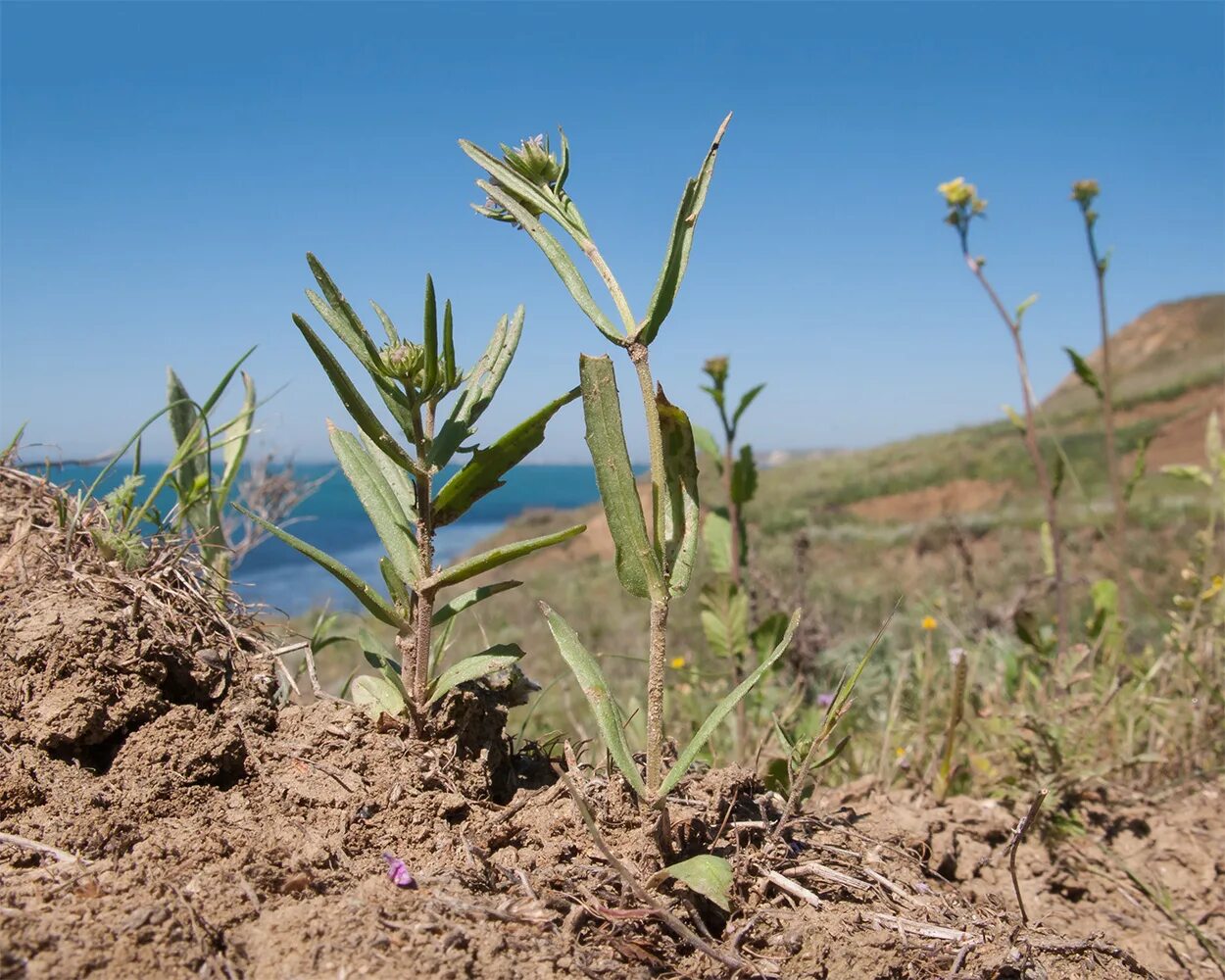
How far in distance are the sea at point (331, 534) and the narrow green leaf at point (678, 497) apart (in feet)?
0.93

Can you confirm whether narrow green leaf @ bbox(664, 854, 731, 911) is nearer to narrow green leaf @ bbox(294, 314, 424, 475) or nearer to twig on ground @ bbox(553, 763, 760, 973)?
twig on ground @ bbox(553, 763, 760, 973)

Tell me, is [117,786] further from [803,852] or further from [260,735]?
[803,852]

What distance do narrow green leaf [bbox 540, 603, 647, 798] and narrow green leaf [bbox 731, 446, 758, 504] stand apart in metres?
1.52

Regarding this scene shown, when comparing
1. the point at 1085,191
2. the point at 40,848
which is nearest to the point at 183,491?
the point at 40,848

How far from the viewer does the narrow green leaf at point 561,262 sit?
141cm

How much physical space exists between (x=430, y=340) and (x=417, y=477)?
25 centimetres

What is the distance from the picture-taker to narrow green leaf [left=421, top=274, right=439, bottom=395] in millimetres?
1442

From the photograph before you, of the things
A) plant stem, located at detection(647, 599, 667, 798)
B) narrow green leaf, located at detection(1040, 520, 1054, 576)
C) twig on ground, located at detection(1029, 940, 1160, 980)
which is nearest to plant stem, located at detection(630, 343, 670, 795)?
plant stem, located at detection(647, 599, 667, 798)

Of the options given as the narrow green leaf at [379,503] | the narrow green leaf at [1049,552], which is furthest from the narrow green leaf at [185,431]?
the narrow green leaf at [1049,552]

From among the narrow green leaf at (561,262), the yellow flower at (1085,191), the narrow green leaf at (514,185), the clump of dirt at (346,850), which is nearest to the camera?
the clump of dirt at (346,850)

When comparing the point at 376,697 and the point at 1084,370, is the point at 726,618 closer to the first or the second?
the point at 376,697

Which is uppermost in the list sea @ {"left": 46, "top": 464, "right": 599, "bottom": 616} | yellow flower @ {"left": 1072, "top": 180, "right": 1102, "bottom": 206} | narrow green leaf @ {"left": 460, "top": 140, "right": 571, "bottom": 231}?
yellow flower @ {"left": 1072, "top": 180, "right": 1102, "bottom": 206}

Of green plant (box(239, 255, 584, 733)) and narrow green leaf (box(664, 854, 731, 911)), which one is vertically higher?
green plant (box(239, 255, 584, 733))

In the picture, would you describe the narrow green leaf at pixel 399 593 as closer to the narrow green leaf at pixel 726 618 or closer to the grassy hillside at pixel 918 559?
the grassy hillside at pixel 918 559
